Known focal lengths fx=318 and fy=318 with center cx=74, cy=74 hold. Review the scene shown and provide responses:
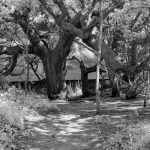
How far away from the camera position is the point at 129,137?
8.16 metres

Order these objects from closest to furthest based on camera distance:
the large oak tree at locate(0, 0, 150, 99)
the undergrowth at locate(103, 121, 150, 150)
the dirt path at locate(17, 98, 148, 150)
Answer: the undergrowth at locate(103, 121, 150, 150), the dirt path at locate(17, 98, 148, 150), the large oak tree at locate(0, 0, 150, 99)

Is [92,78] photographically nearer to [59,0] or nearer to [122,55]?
[122,55]

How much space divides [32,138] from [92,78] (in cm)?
2307

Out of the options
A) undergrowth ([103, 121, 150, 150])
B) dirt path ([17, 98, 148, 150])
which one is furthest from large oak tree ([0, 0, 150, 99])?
undergrowth ([103, 121, 150, 150])

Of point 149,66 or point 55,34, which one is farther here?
point 55,34

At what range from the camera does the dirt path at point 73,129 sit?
8.34 metres

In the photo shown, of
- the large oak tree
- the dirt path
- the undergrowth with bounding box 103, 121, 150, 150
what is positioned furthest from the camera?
the large oak tree

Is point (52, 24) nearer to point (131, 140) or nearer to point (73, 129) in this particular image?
point (73, 129)

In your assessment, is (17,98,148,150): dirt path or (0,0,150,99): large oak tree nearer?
(17,98,148,150): dirt path

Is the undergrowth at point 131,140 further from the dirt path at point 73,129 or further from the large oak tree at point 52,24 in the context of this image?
the large oak tree at point 52,24

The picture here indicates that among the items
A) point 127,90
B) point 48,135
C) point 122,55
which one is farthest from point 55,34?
point 48,135

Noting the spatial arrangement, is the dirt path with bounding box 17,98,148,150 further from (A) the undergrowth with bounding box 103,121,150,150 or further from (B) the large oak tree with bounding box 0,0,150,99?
(B) the large oak tree with bounding box 0,0,150,99

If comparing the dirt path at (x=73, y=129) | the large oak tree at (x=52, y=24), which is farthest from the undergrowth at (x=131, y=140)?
the large oak tree at (x=52, y=24)

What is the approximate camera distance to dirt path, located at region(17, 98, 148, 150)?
27.4 feet
